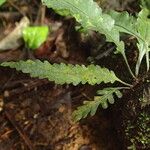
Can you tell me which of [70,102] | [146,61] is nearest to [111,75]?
[146,61]

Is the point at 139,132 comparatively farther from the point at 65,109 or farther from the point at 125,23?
the point at 65,109

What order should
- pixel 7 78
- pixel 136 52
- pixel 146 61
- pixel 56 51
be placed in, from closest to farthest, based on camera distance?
1. pixel 146 61
2. pixel 136 52
3. pixel 7 78
4. pixel 56 51

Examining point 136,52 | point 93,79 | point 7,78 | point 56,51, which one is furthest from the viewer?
point 56,51

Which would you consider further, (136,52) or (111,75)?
(136,52)

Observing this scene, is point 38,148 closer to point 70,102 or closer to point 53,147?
point 53,147

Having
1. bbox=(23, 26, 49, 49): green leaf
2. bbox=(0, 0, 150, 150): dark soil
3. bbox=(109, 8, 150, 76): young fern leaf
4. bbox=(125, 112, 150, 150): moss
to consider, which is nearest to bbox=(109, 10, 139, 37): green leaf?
bbox=(109, 8, 150, 76): young fern leaf

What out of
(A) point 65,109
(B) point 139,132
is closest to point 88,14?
(B) point 139,132
